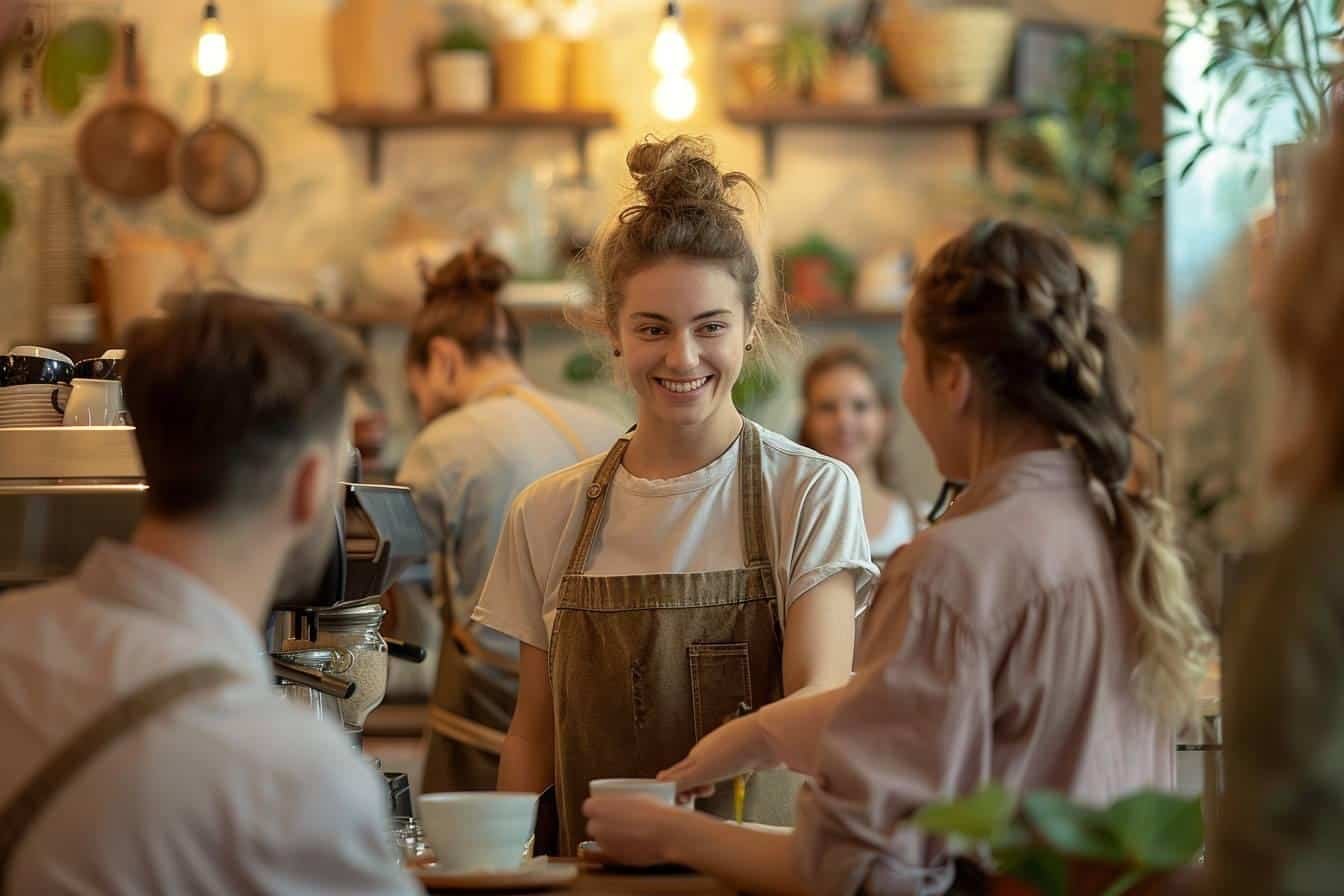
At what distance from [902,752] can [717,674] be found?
0.61 m

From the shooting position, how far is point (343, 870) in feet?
3.77

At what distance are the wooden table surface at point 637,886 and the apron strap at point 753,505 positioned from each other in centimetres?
49

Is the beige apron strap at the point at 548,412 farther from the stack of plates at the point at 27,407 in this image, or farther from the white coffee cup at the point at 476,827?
the white coffee cup at the point at 476,827

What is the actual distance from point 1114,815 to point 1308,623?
0.88ft

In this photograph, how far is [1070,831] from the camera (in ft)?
3.79

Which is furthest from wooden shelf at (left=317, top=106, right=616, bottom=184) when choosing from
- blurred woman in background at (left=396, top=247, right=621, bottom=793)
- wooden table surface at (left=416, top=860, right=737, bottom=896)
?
wooden table surface at (left=416, top=860, right=737, bottom=896)

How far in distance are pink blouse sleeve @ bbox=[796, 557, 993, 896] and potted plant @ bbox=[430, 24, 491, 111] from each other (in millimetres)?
3996

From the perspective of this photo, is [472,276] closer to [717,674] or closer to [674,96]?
[674,96]

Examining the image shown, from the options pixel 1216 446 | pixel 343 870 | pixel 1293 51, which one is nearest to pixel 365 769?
pixel 343 870

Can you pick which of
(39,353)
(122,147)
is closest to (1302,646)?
(39,353)

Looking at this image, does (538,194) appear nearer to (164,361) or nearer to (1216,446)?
(1216,446)

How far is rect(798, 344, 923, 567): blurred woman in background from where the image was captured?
14.6ft

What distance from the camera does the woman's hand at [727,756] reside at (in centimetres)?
174

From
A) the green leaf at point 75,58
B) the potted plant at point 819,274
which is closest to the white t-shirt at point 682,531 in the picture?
the green leaf at point 75,58
